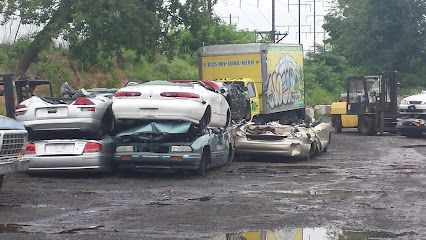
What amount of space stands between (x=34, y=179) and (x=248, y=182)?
4.06m

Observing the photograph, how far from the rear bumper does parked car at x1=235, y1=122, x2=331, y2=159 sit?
16.1 feet

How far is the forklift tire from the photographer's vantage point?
98.4 ft

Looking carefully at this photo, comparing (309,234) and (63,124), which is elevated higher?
(63,124)

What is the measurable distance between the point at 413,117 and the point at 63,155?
1700 cm

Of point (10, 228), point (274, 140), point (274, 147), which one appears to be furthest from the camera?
point (274, 140)

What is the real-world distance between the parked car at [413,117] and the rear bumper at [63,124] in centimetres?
1614

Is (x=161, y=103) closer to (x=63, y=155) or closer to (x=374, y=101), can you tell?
(x=63, y=155)

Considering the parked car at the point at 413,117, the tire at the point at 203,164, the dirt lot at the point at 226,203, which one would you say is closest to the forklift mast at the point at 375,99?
the parked car at the point at 413,117

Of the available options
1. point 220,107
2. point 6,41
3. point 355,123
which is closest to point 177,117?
point 220,107

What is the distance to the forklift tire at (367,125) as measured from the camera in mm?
29984

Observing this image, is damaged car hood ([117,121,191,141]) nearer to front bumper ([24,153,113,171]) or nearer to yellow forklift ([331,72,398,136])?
front bumper ([24,153,113,171])

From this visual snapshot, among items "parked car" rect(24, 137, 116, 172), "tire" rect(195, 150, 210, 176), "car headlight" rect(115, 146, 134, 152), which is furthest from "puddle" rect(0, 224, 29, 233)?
"tire" rect(195, 150, 210, 176)

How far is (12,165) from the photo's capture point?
1096cm

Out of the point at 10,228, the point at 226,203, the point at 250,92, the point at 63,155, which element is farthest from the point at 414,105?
the point at 10,228
